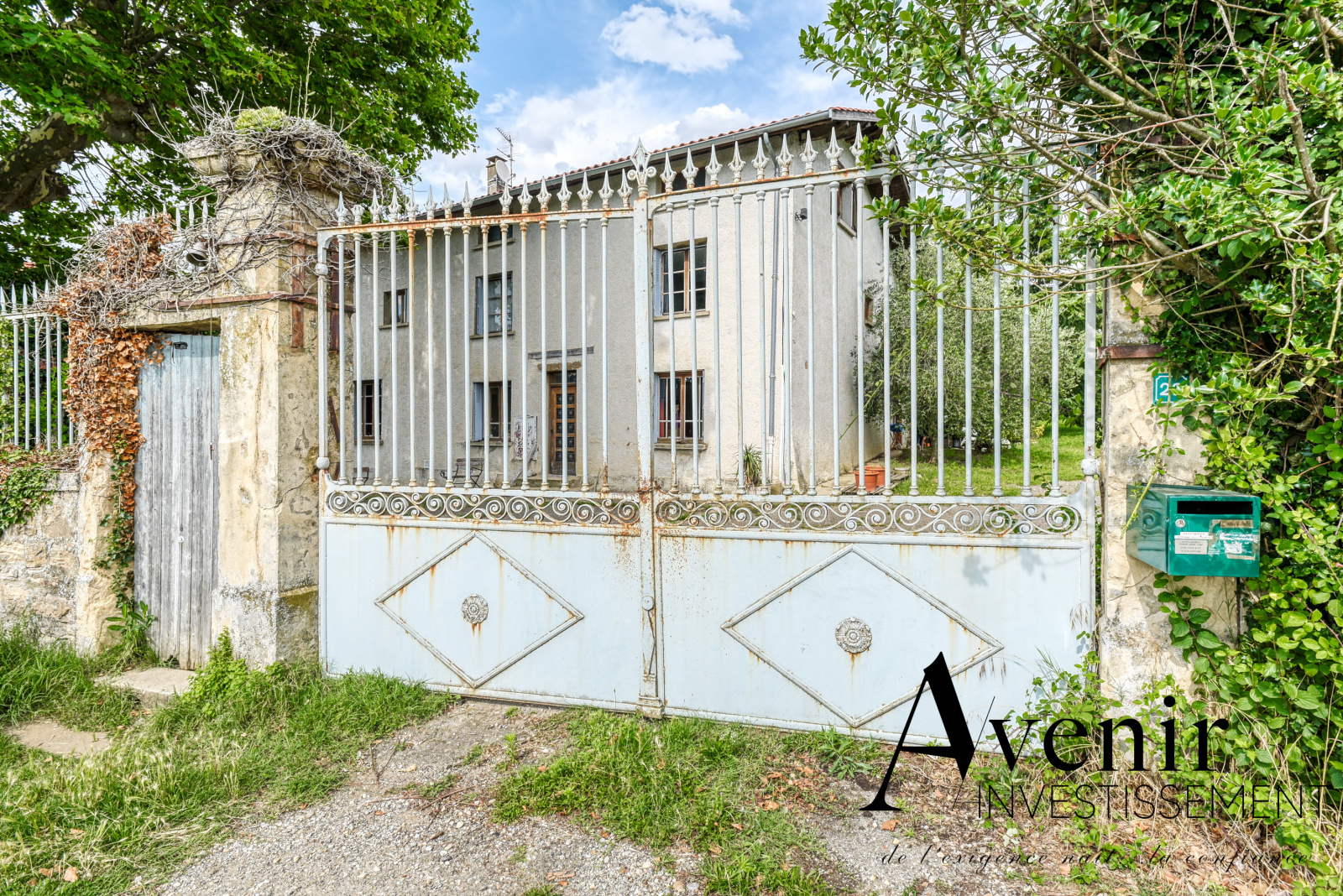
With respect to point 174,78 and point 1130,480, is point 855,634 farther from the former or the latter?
point 174,78

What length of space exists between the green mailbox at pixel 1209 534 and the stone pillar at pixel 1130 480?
299 mm

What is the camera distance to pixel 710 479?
9883 mm

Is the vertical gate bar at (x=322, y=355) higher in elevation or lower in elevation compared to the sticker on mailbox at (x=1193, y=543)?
higher

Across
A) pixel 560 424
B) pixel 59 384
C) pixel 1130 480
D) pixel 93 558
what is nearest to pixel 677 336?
pixel 560 424

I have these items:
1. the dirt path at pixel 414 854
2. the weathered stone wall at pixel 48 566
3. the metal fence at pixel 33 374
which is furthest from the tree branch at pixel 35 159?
the dirt path at pixel 414 854

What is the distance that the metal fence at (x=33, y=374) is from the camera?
16.5 ft

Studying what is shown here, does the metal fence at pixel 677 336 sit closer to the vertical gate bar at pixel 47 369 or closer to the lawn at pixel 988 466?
the lawn at pixel 988 466

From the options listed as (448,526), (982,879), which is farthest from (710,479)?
(982,879)

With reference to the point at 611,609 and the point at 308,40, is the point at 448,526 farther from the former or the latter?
the point at 308,40

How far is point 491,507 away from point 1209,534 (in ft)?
11.4

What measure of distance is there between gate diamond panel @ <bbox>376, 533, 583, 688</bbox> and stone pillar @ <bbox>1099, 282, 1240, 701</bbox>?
8.83 feet

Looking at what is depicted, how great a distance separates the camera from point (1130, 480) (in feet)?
9.26

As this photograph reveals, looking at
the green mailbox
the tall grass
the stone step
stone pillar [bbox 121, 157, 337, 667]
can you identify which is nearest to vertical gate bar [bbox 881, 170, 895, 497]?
the green mailbox

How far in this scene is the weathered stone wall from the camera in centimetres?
478
